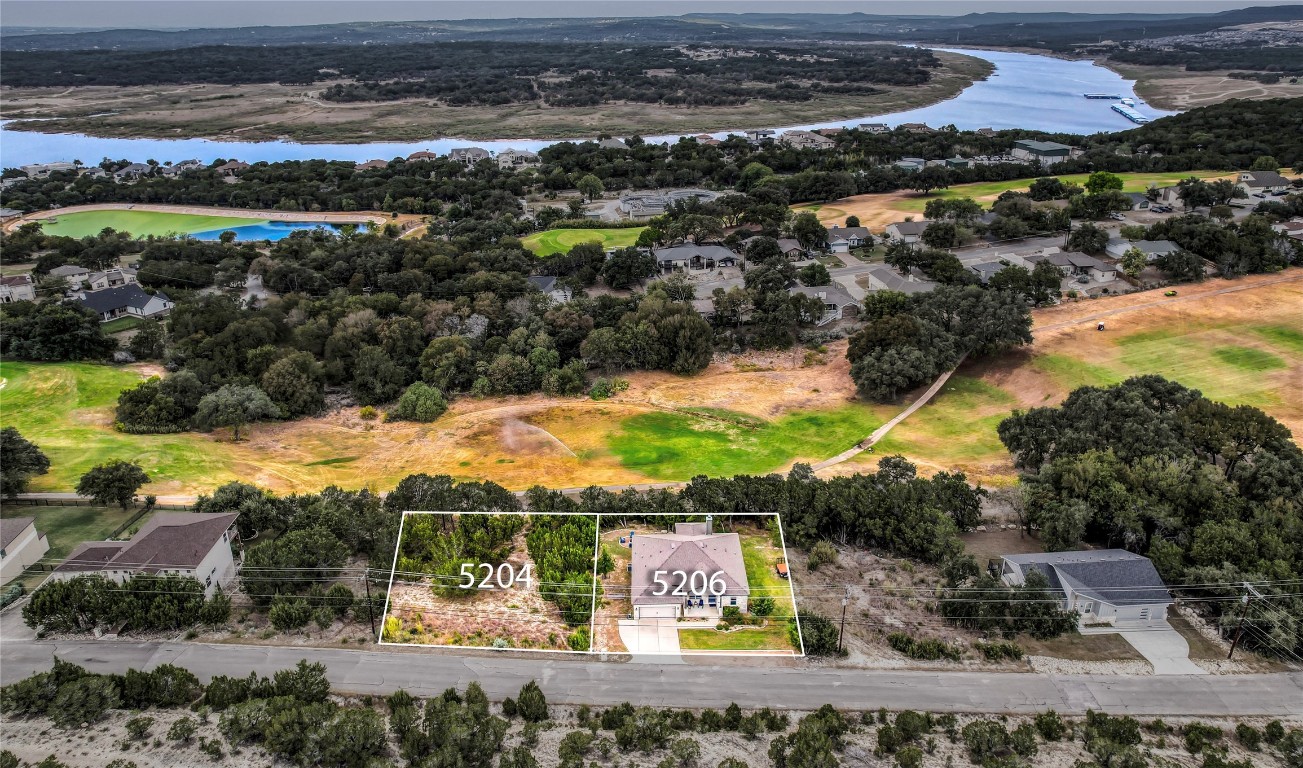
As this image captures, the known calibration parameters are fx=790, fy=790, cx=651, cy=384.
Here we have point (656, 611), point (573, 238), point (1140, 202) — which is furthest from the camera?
point (573, 238)

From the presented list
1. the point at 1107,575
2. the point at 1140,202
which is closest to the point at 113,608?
the point at 1107,575


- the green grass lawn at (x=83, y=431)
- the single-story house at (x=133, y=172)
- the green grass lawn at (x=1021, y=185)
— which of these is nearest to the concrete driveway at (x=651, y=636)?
the green grass lawn at (x=83, y=431)

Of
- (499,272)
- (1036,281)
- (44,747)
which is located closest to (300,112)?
(499,272)

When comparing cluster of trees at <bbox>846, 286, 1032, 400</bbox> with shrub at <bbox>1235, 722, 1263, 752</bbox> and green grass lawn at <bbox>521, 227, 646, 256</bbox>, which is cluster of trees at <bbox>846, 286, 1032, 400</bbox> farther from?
green grass lawn at <bbox>521, 227, 646, 256</bbox>

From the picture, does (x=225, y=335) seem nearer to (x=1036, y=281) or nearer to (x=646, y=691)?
(x=646, y=691)

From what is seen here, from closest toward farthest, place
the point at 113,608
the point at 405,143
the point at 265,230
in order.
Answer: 1. the point at 113,608
2. the point at 265,230
3. the point at 405,143

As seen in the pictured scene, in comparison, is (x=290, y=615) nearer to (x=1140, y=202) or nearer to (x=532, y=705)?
(x=532, y=705)
